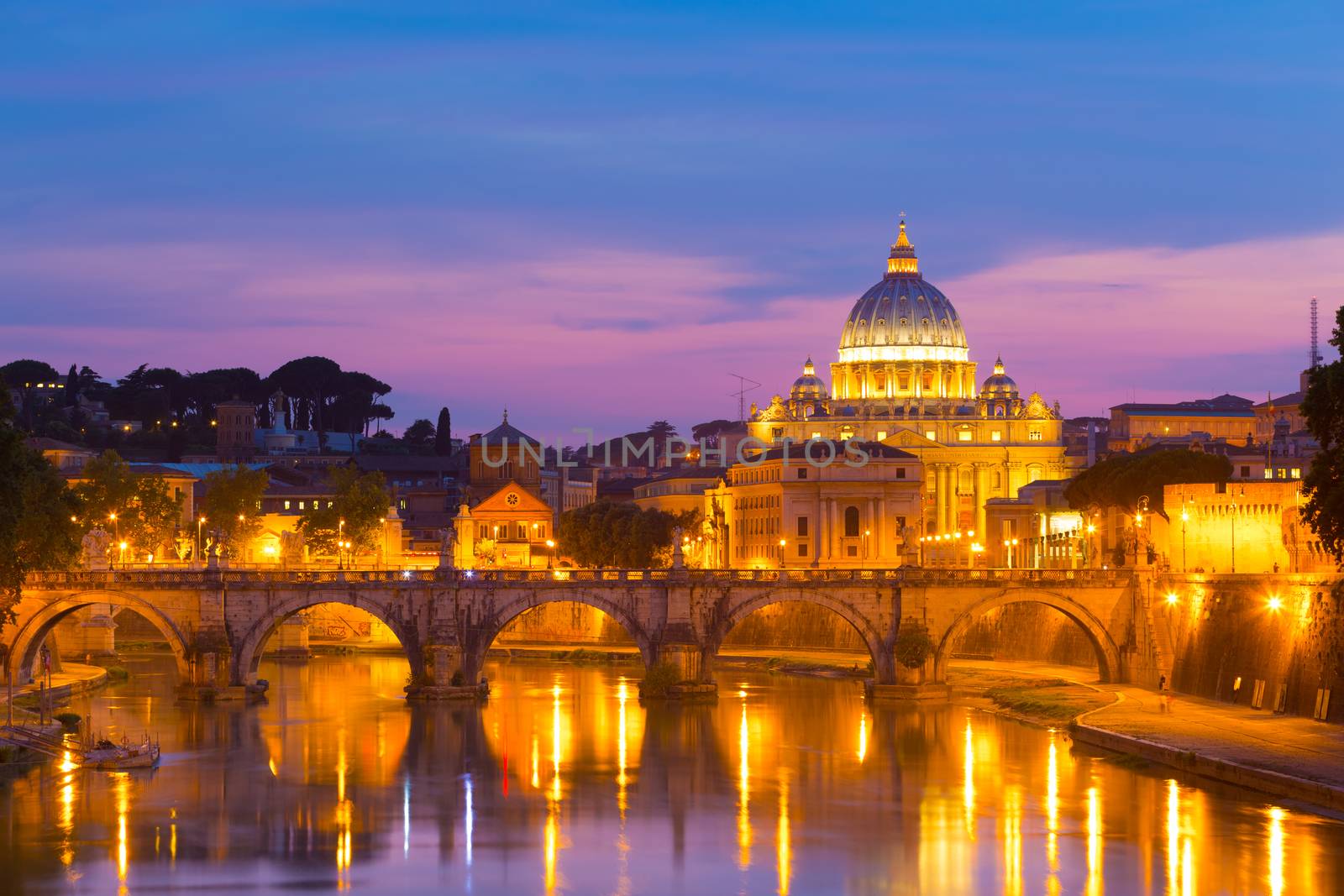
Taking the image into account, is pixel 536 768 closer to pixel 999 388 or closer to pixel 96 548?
pixel 96 548

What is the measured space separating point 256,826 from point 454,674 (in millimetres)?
24348

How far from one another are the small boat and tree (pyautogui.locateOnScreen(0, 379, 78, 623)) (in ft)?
23.3

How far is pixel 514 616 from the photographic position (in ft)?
260

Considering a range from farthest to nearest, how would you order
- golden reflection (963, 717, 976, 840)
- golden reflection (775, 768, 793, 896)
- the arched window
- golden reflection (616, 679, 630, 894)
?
the arched window → golden reflection (963, 717, 976, 840) → golden reflection (616, 679, 630, 894) → golden reflection (775, 768, 793, 896)

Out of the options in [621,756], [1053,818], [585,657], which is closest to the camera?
[1053,818]

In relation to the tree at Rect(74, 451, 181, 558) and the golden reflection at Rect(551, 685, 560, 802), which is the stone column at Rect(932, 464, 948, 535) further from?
the golden reflection at Rect(551, 685, 560, 802)

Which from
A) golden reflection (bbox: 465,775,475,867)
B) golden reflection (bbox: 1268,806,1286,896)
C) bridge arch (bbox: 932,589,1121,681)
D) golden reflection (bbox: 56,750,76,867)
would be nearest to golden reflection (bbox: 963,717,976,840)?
golden reflection (bbox: 1268,806,1286,896)

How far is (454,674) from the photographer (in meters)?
79.2

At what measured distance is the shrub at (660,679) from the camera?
260 ft

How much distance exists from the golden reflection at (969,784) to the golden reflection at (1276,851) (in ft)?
22.6

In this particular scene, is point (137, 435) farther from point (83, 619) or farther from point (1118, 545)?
point (1118, 545)

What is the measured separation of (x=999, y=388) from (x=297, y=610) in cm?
12499

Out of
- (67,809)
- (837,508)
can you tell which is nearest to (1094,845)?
(67,809)

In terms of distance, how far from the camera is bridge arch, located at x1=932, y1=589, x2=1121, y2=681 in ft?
260
